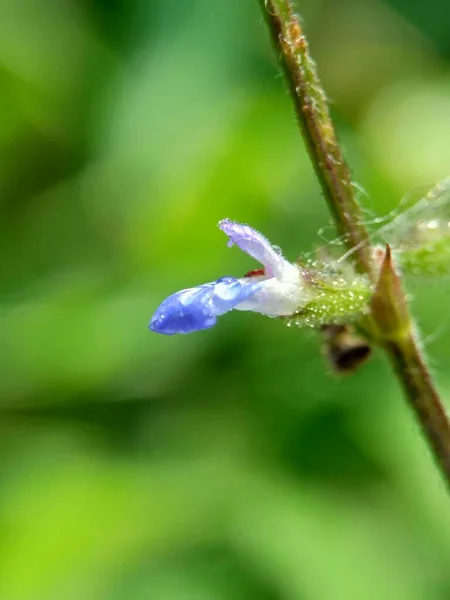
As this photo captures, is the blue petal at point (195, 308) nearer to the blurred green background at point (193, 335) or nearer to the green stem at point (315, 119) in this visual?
the green stem at point (315, 119)

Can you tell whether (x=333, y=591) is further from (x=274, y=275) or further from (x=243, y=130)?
(x=243, y=130)

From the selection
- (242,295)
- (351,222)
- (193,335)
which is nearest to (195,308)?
(242,295)

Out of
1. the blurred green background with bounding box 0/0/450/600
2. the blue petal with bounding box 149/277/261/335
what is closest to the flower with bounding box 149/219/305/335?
the blue petal with bounding box 149/277/261/335

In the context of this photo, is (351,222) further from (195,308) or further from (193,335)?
(193,335)

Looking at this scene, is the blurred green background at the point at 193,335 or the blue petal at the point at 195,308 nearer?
the blue petal at the point at 195,308

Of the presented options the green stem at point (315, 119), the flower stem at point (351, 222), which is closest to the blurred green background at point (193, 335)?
the flower stem at point (351, 222)

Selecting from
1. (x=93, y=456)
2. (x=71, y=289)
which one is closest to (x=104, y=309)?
(x=71, y=289)
